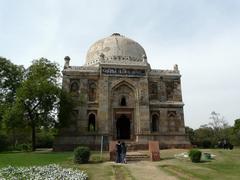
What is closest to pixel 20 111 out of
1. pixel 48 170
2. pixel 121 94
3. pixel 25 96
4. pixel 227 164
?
pixel 25 96

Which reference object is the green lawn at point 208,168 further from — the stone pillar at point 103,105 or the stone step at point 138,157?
the stone pillar at point 103,105

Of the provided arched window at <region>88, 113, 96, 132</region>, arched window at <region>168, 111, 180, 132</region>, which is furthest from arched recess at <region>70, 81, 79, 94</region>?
arched window at <region>168, 111, 180, 132</region>

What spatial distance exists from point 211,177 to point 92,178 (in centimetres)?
542

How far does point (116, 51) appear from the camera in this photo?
36281 millimetres

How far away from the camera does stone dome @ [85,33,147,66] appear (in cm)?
3501

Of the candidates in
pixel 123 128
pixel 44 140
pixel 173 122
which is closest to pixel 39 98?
pixel 123 128

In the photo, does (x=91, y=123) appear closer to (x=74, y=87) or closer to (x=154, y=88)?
(x=74, y=87)

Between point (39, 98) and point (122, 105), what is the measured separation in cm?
893

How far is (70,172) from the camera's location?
14.9 meters

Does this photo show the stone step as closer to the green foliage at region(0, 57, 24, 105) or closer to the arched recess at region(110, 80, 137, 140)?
the arched recess at region(110, 80, 137, 140)

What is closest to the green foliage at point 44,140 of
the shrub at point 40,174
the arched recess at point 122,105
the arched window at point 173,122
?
the arched recess at point 122,105

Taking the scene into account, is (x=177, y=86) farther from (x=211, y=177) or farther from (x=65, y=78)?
(x=211, y=177)

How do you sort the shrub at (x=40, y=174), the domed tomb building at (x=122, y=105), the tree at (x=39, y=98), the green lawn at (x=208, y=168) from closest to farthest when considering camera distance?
the shrub at (x=40, y=174)
the green lawn at (x=208, y=168)
the tree at (x=39, y=98)
the domed tomb building at (x=122, y=105)

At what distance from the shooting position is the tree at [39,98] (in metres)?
27.8
